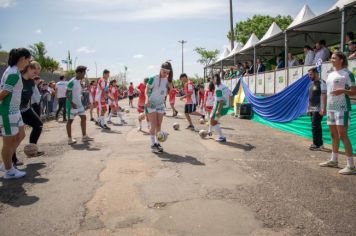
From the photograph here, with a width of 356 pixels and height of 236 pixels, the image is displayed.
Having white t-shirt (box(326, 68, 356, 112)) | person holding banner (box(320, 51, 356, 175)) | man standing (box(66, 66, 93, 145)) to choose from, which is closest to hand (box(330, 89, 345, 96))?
person holding banner (box(320, 51, 356, 175))

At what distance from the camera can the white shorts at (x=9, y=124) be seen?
5.19 m

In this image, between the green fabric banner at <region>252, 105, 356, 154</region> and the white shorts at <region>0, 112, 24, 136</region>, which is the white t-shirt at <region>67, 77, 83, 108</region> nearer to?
the white shorts at <region>0, 112, 24, 136</region>

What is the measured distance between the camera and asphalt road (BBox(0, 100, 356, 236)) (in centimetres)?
354

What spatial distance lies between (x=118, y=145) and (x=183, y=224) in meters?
5.11

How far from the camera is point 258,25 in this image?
1801 inches

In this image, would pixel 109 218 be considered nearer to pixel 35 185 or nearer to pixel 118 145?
pixel 35 185

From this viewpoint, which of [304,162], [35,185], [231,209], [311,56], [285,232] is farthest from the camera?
[311,56]

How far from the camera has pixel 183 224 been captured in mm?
3561

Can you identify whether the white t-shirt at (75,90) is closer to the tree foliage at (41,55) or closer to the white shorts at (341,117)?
the white shorts at (341,117)

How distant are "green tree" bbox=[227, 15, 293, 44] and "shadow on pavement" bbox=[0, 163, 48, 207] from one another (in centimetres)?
4331

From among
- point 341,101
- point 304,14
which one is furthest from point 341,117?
point 304,14

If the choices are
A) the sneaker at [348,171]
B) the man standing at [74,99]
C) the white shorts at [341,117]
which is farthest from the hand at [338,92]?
the man standing at [74,99]

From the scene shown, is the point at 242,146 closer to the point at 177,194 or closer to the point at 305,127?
the point at 305,127

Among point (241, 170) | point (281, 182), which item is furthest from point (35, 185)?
point (281, 182)
